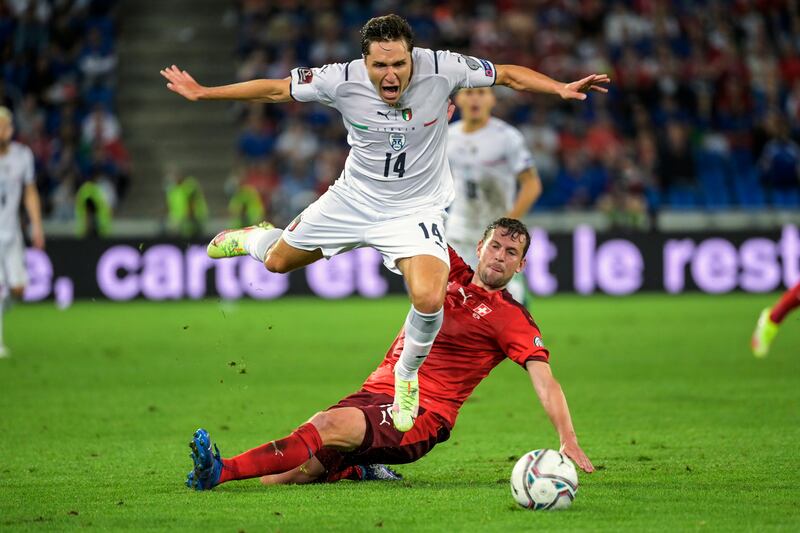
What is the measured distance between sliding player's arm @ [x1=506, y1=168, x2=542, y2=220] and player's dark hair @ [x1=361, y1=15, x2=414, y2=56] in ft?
12.4

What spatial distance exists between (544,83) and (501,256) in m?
1.02

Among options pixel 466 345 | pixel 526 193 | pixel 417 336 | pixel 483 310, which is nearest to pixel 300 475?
pixel 417 336

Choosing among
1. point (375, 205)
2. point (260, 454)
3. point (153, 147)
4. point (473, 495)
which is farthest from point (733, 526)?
point (153, 147)

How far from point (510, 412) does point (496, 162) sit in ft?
8.28

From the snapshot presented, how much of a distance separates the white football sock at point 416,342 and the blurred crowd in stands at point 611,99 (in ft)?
46.2

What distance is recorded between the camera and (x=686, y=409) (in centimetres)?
909

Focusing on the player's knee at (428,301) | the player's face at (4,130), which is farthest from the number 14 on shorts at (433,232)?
the player's face at (4,130)

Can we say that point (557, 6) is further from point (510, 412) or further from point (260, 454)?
point (260, 454)

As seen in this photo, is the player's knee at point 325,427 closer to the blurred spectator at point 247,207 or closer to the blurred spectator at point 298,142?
the blurred spectator at point 247,207

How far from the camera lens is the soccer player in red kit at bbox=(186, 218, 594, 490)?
5.90 metres

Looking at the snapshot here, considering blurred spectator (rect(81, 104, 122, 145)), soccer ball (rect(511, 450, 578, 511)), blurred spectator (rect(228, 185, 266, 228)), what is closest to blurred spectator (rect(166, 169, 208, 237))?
blurred spectator (rect(228, 185, 266, 228))

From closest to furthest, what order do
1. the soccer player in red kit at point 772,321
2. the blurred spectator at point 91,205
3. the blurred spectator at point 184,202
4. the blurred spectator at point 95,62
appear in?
the soccer player in red kit at point 772,321
the blurred spectator at point 91,205
the blurred spectator at point 184,202
the blurred spectator at point 95,62

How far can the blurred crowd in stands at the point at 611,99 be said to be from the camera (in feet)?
71.3

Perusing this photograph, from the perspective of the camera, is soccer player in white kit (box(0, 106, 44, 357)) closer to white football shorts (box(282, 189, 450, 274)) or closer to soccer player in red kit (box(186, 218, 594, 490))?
white football shorts (box(282, 189, 450, 274))
